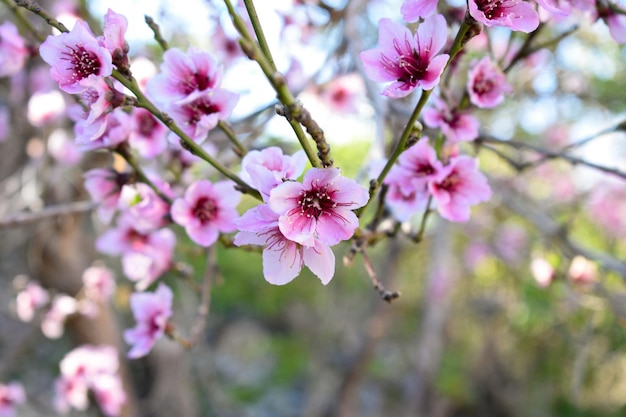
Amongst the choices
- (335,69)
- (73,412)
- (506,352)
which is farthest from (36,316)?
(506,352)

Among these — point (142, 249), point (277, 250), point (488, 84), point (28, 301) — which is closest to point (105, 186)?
point (142, 249)

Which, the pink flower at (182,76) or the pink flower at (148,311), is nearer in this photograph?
the pink flower at (182,76)

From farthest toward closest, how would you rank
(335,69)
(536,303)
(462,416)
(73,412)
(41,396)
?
1. (462,416)
2. (41,396)
3. (73,412)
4. (536,303)
5. (335,69)

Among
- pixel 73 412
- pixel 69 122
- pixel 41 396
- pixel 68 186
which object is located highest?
pixel 69 122

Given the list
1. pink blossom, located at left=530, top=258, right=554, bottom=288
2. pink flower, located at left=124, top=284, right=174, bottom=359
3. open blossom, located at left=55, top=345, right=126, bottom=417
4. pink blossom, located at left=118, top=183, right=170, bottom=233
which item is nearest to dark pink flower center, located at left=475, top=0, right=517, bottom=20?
pink blossom, located at left=118, top=183, right=170, bottom=233

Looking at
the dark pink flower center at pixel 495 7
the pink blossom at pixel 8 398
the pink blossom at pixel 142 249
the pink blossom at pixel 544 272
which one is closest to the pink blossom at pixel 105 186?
the pink blossom at pixel 142 249

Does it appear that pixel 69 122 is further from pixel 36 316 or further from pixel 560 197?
pixel 560 197

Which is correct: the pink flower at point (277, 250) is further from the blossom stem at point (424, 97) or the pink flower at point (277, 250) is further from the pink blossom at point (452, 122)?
the pink blossom at point (452, 122)
